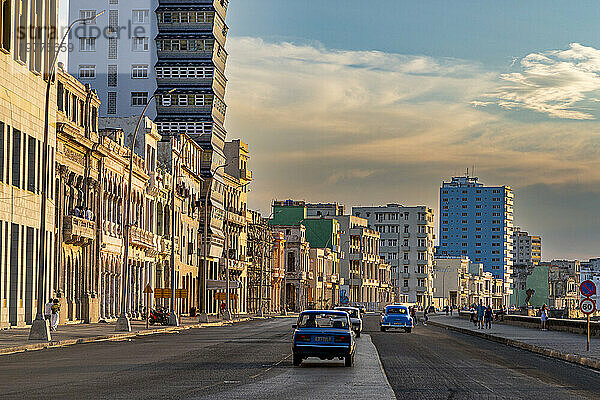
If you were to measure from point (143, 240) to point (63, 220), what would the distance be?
19012 mm

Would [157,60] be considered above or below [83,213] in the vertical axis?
above

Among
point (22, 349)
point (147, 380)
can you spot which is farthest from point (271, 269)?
point (147, 380)

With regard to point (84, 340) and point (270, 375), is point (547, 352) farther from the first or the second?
point (84, 340)

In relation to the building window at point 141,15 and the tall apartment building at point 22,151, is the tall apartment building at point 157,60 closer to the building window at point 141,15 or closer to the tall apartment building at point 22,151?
the building window at point 141,15

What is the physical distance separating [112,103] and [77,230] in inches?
2570

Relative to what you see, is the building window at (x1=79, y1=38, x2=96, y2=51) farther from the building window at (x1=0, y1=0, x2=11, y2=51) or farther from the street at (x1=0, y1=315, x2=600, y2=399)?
the street at (x1=0, y1=315, x2=600, y2=399)

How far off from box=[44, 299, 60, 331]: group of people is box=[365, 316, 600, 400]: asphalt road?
19.2 metres

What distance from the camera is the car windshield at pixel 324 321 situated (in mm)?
30328

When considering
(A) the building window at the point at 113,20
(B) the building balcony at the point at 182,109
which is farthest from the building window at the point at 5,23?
(A) the building window at the point at 113,20

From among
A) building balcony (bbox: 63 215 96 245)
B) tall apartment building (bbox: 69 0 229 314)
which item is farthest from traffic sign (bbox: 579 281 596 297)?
tall apartment building (bbox: 69 0 229 314)

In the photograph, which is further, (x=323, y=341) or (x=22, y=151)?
(x=22, y=151)

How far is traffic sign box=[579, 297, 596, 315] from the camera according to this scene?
126 ft

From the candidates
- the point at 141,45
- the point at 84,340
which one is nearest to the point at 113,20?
the point at 141,45

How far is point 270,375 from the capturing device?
26.6 metres
